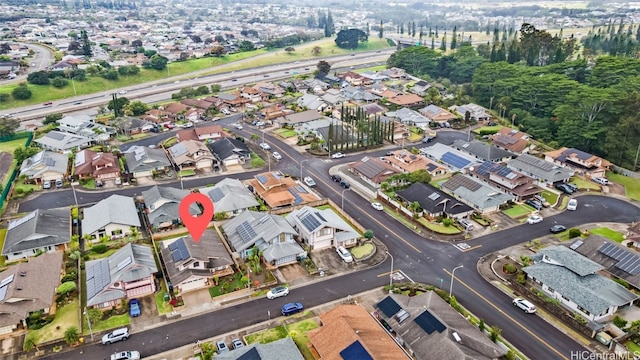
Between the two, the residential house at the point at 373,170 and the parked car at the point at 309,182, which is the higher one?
the residential house at the point at 373,170

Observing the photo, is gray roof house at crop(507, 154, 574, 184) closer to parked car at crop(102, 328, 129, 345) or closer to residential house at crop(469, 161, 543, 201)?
residential house at crop(469, 161, 543, 201)

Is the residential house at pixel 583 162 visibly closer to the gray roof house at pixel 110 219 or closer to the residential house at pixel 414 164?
the residential house at pixel 414 164

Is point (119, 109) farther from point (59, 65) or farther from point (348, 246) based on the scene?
point (348, 246)

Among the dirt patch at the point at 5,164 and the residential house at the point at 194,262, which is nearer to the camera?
the residential house at the point at 194,262

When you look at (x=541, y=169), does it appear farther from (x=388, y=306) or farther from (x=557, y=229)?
(x=388, y=306)

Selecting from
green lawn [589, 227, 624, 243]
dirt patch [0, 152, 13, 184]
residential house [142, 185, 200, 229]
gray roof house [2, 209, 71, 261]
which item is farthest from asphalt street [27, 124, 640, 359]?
dirt patch [0, 152, 13, 184]

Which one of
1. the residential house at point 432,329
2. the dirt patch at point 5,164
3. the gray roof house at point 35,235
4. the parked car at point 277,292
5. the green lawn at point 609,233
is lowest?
the green lawn at point 609,233

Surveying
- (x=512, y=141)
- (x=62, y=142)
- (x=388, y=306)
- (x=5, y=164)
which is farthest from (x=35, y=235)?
(x=512, y=141)

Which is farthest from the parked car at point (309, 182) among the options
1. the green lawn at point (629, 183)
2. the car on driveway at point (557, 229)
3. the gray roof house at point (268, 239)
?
the green lawn at point (629, 183)
